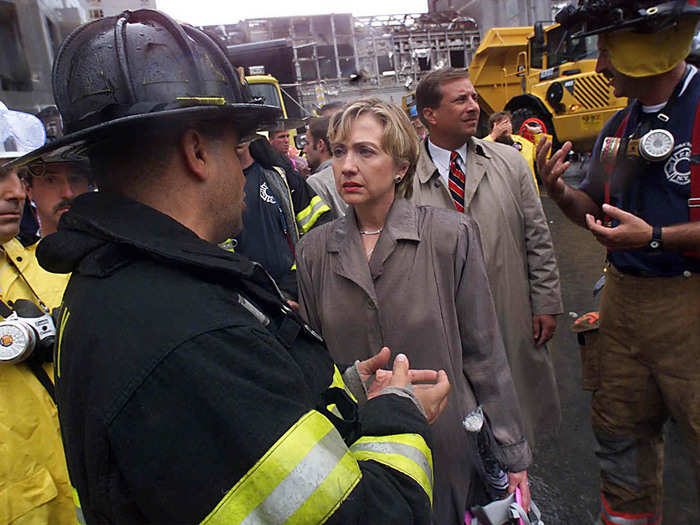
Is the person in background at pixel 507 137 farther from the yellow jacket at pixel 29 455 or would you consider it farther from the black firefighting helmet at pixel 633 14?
the yellow jacket at pixel 29 455

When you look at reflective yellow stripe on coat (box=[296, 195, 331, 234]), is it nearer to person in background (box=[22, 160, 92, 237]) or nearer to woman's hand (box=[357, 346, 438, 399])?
person in background (box=[22, 160, 92, 237])

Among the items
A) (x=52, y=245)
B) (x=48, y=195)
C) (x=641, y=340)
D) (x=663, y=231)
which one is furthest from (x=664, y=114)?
(x=48, y=195)

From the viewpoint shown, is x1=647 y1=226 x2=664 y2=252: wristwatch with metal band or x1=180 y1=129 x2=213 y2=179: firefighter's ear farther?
x1=647 y1=226 x2=664 y2=252: wristwatch with metal band

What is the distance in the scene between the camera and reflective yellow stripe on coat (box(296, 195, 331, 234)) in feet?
9.74

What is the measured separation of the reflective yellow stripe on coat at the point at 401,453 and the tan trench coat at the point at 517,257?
1.61m

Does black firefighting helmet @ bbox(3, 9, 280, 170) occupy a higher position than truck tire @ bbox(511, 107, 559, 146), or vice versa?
black firefighting helmet @ bbox(3, 9, 280, 170)

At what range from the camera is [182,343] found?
0.76 meters

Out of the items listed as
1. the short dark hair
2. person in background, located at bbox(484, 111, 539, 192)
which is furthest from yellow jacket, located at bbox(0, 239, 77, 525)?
person in background, located at bbox(484, 111, 539, 192)

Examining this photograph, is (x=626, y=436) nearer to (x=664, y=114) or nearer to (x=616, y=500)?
(x=616, y=500)

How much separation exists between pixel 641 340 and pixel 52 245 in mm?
2238

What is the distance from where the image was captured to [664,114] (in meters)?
1.96

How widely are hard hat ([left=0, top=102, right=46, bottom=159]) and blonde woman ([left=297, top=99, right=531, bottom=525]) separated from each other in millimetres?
1274

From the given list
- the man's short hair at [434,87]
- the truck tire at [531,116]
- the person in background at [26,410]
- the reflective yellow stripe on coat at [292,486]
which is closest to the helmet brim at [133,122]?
the reflective yellow stripe on coat at [292,486]

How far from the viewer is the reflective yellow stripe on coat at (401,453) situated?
94 cm
